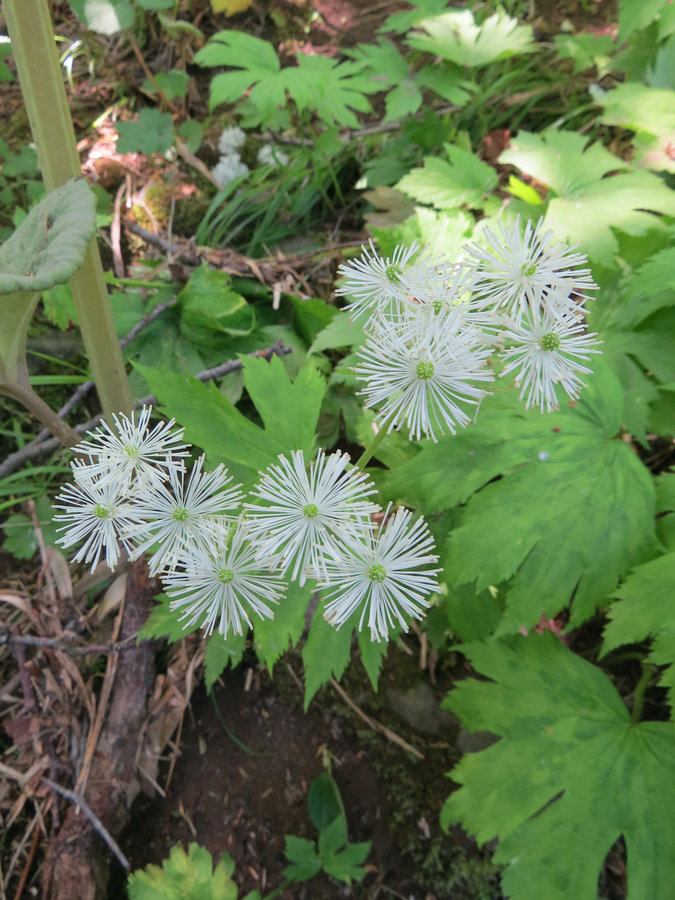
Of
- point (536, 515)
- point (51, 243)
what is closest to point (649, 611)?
point (536, 515)

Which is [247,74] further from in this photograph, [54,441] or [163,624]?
[163,624]

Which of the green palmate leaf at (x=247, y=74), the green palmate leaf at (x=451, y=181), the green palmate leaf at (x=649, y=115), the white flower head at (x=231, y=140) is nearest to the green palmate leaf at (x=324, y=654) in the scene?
the green palmate leaf at (x=451, y=181)

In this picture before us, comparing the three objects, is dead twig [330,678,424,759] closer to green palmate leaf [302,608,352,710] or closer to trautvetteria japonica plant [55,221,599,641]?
green palmate leaf [302,608,352,710]

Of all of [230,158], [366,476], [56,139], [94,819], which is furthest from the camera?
[230,158]

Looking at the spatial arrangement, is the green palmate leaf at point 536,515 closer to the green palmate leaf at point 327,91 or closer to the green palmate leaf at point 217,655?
the green palmate leaf at point 217,655

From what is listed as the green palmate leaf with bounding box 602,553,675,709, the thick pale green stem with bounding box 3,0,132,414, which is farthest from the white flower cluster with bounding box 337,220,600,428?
the thick pale green stem with bounding box 3,0,132,414

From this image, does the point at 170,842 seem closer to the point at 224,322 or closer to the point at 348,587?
the point at 348,587
